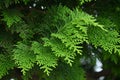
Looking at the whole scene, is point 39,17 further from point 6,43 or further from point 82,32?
point 82,32

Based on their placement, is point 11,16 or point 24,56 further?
point 11,16

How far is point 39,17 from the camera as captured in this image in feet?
8.02

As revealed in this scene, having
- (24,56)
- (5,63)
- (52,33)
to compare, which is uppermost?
(52,33)

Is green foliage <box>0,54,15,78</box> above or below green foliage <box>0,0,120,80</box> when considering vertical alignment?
below

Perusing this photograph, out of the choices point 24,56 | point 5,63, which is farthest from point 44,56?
point 5,63

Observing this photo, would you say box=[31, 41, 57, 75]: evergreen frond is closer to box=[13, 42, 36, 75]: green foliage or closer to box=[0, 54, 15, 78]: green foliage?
box=[13, 42, 36, 75]: green foliage

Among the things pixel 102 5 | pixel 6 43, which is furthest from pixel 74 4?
pixel 6 43

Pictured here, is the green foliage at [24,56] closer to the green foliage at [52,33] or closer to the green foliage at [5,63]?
the green foliage at [52,33]

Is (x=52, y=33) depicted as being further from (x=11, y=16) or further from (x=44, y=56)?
(x=11, y=16)

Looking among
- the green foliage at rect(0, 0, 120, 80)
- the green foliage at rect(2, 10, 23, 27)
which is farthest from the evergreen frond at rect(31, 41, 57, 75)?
the green foliage at rect(2, 10, 23, 27)

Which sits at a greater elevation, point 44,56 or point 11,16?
point 11,16

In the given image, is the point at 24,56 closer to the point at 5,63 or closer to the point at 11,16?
the point at 5,63

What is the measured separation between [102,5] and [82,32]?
2.18 feet

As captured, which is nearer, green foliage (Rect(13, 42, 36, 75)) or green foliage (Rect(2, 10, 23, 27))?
green foliage (Rect(13, 42, 36, 75))
